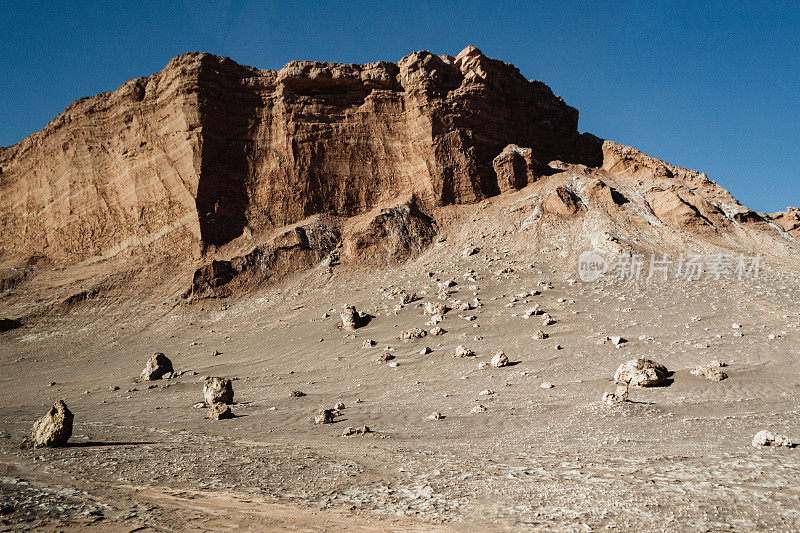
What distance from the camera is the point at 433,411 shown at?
10008mm

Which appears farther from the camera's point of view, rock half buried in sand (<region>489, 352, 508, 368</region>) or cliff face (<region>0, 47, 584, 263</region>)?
cliff face (<region>0, 47, 584, 263</region>)

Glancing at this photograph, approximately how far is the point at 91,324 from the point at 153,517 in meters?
Result: 25.1

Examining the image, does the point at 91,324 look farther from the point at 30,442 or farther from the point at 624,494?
the point at 624,494

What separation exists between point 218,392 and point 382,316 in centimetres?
936

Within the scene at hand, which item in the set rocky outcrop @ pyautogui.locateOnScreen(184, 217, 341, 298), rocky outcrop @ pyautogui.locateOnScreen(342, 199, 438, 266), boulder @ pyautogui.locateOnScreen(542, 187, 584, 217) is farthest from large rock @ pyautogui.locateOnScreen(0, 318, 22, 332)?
boulder @ pyautogui.locateOnScreen(542, 187, 584, 217)

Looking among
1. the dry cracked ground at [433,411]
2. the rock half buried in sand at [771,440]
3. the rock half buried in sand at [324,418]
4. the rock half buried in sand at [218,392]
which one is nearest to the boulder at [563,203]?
the dry cracked ground at [433,411]

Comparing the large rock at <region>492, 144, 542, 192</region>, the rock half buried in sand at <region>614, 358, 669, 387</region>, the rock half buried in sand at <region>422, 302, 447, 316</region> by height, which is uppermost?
the large rock at <region>492, 144, 542, 192</region>

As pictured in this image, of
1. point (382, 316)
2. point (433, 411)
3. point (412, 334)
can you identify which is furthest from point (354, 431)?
point (382, 316)

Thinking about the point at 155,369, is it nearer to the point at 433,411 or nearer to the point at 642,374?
the point at 433,411

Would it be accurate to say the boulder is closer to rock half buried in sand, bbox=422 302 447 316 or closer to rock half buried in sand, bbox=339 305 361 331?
rock half buried in sand, bbox=422 302 447 316

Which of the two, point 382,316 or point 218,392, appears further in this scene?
point 382,316

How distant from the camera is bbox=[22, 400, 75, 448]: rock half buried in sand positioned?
743 centimetres

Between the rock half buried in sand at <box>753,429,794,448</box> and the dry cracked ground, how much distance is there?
13 centimetres

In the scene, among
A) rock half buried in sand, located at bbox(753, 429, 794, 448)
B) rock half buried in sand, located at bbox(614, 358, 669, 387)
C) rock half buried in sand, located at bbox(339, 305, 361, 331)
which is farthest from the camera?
rock half buried in sand, located at bbox(339, 305, 361, 331)
